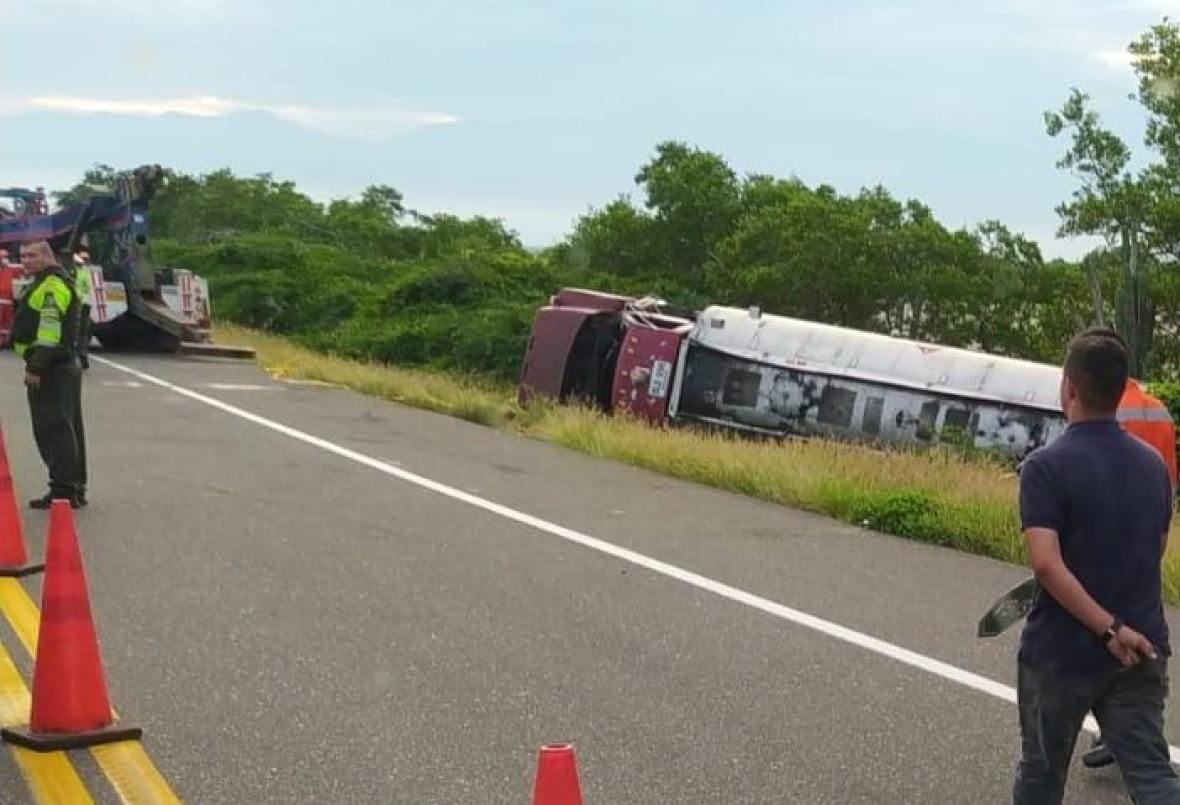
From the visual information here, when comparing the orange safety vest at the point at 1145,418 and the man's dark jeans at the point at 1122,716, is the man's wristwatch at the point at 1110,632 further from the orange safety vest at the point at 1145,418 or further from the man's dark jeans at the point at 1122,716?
the orange safety vest at the point at 1145,418

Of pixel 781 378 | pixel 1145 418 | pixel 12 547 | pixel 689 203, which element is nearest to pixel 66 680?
pixel 12 547

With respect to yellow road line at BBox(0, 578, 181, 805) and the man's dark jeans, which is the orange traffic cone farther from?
the man's dark jeans

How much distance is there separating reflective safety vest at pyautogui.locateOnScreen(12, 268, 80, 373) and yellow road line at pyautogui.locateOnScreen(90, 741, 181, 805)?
575 centimetres

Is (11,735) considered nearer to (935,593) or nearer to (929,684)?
(929,684)

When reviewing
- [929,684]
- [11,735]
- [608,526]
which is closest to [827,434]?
[608,526]

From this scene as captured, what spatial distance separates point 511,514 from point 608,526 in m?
0.77

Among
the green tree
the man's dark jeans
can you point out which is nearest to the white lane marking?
the man's dark jeans

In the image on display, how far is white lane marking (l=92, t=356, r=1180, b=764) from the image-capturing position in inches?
279

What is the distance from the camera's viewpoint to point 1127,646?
13.5 feet

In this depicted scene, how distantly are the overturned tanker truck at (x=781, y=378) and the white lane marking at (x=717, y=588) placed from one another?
5.09 meters

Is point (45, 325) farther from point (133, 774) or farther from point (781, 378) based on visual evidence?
point (781, 378)

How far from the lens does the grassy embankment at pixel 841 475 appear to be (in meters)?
11.2

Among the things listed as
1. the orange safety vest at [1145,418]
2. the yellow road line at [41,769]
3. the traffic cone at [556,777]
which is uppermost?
the orange safety vest at [1145,418]

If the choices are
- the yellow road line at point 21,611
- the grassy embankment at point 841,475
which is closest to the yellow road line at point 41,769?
the yellow road line at point 21,611
